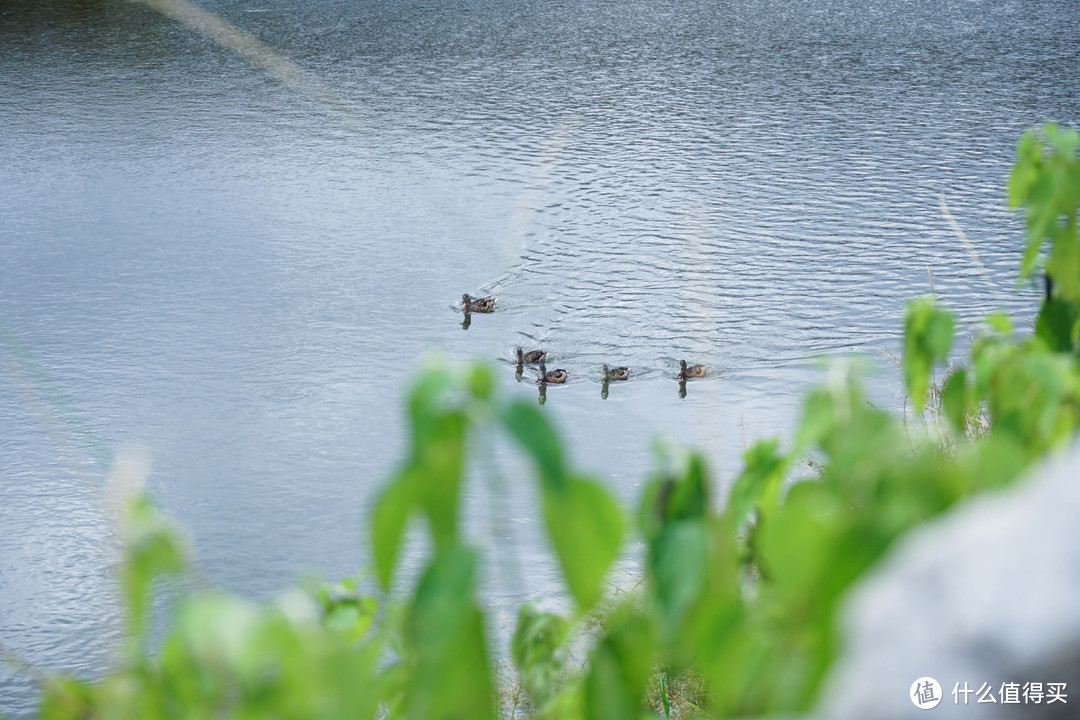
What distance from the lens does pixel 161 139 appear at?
8.58 metres

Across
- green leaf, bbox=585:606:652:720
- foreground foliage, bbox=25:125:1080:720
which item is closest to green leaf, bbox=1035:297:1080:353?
foreground foliage, bbox=25:125:1080:720

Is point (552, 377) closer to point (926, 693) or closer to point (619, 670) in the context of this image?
point (619, 670)

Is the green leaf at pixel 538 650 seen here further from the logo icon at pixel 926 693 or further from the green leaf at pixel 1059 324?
the logo icon at pixel 926 693

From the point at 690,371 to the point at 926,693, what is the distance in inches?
180

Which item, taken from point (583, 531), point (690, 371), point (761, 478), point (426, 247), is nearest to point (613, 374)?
point (690, 371)

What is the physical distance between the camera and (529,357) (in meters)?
5.16

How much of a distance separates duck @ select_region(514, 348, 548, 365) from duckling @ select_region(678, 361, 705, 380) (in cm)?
60

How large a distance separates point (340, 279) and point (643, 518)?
5.56 metres

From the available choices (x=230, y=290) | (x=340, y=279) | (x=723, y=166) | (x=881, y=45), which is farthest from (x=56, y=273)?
(x=881, y=45)

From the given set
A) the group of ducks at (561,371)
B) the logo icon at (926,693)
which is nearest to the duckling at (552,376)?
the group of ducks at (561,371)

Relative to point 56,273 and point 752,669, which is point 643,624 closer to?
point 752,669

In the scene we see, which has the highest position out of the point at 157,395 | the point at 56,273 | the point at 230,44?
the point at 230,44

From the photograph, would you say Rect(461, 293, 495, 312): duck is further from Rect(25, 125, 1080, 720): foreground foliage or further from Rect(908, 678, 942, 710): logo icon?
Rect(908, 678, 942, 710): logo icon

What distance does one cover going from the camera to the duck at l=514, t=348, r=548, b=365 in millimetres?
5133
